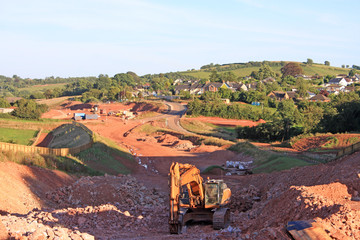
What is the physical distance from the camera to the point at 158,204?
1012 inches

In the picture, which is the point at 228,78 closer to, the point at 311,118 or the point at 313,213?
the point at 311,118

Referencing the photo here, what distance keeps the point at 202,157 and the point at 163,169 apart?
26.5 feet

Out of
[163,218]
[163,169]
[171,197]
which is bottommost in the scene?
[163,169]

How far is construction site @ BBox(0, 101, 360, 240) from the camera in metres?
11.7

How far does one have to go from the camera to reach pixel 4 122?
6912 cm

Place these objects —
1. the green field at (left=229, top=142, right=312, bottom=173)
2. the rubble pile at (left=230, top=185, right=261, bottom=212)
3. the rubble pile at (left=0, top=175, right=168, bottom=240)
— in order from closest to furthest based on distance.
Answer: the rubble pile at (left=0, top=175, right=168, bottom=240)
the rubble pile at (left=230, top=185, right=261, bottom=212)
the green field at (left=229, top=142, right=312, bottom=173)

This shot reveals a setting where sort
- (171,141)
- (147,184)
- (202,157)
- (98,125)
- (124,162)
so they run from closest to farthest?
(147,184) → (124,162) → (202,157) → (171,141) → (98,125)

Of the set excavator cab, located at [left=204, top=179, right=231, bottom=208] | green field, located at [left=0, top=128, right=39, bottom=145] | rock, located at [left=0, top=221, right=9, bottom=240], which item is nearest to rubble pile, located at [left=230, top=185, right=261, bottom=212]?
excavator cab, located at [left=204, top=179, right=231, bottom=208]

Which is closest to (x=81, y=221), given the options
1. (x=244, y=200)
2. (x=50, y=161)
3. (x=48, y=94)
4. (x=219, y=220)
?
(x=219, y=220)

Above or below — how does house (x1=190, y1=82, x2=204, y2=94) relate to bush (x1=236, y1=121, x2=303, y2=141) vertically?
above

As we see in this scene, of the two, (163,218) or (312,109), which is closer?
(163,218)

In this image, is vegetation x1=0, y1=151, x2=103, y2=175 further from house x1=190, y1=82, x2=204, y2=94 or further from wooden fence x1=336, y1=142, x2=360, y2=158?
house x1=190, y1=82, x2=204, y2=94

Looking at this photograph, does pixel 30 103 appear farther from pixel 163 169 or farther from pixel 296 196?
pixel 296 196

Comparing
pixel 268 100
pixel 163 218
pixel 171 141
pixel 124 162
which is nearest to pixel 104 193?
pixel 163 218
